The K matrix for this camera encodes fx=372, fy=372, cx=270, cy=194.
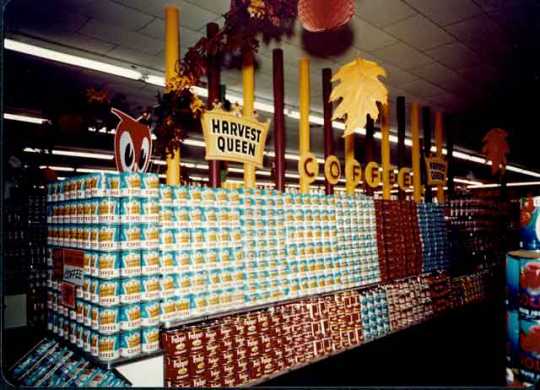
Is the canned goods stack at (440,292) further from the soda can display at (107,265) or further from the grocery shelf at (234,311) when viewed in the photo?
the soda can display at (107,265)

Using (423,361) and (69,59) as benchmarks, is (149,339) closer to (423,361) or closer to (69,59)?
(423,361)

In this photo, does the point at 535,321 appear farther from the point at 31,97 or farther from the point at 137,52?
the point at 31,97

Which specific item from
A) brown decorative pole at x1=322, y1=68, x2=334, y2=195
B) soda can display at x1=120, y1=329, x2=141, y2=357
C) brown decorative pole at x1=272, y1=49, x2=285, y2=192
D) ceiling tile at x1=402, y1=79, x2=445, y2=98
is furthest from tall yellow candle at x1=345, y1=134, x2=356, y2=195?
soda can display at x1=120, y1=329, x2=141, y2=357

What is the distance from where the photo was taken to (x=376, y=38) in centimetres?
577

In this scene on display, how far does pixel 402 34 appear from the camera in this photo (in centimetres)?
567

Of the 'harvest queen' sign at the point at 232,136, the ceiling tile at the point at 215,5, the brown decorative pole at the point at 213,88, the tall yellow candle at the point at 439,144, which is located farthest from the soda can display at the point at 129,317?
the tall yellow candle at the point at 439,144

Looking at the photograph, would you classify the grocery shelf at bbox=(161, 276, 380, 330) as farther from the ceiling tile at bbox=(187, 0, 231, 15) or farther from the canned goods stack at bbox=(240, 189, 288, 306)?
the ceiling tile at bbox=(187, 0, 231, 15)

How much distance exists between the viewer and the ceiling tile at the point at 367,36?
5.36 metres

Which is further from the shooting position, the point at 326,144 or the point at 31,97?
the point at 31,97

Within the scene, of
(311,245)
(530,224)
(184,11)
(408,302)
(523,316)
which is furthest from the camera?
(408,302)

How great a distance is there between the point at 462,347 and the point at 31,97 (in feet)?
33.0

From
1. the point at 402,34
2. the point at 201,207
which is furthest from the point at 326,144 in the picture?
the point at 201,207

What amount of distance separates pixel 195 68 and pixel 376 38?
3130 mm

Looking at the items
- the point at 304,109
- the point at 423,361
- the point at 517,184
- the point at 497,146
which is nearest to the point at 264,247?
the point at 304,109
